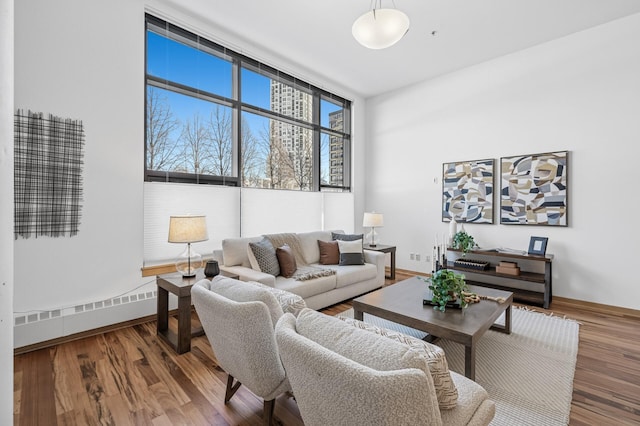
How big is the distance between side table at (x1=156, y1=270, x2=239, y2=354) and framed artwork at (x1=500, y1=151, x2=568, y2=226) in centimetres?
381

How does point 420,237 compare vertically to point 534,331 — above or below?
above

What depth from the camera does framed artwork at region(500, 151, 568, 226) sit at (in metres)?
→ 3.86

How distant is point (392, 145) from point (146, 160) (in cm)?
410

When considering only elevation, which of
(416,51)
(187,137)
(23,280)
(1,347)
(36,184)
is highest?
(416,51)

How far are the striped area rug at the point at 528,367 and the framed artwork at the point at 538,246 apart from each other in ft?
2.87

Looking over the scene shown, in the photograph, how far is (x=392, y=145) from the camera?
18.6ft

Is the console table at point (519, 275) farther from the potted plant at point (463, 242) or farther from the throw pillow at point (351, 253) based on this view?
the throw pillow at point (351, 253)

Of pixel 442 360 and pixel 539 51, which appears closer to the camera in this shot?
pixel 442 360

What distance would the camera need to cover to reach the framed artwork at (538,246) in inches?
149

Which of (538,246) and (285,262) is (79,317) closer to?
(285,262)

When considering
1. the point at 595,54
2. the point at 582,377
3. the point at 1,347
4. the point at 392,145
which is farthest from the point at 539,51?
the point at 1,347

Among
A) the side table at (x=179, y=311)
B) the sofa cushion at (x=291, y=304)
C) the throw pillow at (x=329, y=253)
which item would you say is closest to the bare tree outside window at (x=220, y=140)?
the side table at (x=179, y=311)

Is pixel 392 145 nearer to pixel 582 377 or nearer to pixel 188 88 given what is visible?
pixel 188 88

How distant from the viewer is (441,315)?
89.0 inches
